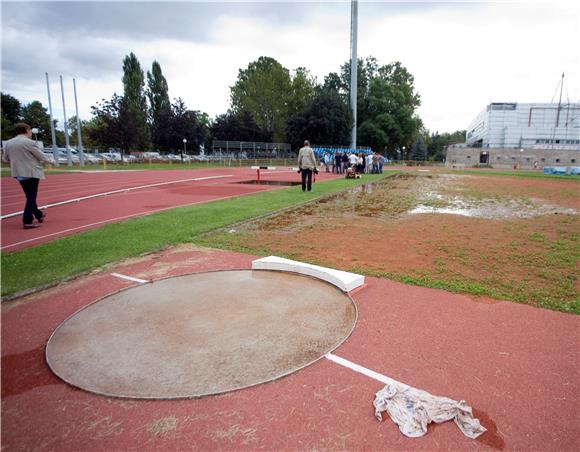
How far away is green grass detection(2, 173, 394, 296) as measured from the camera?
4965mm

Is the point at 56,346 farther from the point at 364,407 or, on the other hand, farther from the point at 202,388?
the point at 364,407

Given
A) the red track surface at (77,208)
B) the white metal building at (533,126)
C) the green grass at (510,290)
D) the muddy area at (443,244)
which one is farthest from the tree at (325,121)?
the white metal building at (533,126)

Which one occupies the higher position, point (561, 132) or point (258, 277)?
point (561, 132)

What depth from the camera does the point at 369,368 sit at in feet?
9.21

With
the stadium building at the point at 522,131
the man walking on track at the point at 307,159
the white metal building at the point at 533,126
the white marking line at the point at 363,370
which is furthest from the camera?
the white metal building at the point at 533,126

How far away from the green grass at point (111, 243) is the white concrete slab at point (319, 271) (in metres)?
2.36

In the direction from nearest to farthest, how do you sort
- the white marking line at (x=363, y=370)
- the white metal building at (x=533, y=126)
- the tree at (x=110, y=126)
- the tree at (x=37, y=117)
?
the white marking line at (x=363, y=370)
the tree at (x=110, y=126)
the tree at (x=37, y=117)
the white metal building at (x=533, y=126)

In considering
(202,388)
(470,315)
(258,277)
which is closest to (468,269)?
(470,315)

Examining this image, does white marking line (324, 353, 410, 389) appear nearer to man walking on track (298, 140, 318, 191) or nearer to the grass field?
the grass field

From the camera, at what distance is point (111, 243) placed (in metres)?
6.60

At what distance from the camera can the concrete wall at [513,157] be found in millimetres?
74125

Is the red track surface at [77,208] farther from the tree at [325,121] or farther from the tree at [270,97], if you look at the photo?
the tree at [270,97]

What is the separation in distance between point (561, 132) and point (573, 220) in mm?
96159

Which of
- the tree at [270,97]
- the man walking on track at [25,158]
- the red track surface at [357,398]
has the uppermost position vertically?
the tree at [270,97]
